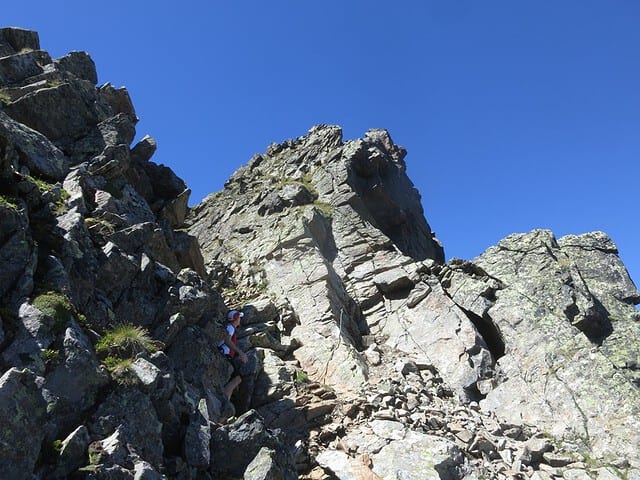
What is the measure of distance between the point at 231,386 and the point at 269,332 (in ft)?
22.2

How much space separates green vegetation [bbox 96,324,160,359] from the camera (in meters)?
14.8

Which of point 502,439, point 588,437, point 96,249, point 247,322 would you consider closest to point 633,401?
point 588,437

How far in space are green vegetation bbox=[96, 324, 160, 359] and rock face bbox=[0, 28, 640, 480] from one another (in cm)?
7

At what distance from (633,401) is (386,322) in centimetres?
1424

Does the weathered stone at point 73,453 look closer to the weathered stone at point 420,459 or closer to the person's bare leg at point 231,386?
the person's bare leg at point 231,386

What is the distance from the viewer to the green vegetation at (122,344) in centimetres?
1477

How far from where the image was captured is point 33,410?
36.6 feet

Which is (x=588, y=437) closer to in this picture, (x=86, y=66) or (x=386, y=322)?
(x=386, y=322)

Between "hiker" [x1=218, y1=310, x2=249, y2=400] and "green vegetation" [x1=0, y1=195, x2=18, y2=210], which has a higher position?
"green vegetation" [x1=0, y1=195, x2=18, y2=210]

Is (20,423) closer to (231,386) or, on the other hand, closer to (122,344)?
(122,344)

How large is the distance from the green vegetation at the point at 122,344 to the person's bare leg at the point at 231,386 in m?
5.74

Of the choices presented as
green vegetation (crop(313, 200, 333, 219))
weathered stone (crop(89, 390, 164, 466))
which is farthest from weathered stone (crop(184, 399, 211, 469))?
green vegetation (crop(313, 200, 333, 219))

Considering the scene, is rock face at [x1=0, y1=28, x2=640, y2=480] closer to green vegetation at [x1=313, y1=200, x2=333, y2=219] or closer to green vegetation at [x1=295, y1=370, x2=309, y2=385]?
green vegetation at [x1=313, y1=200, x2=333, y2=219]

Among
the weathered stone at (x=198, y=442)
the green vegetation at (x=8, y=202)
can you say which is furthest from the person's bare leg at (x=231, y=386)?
the green vegetation at (x=8, y=202)
